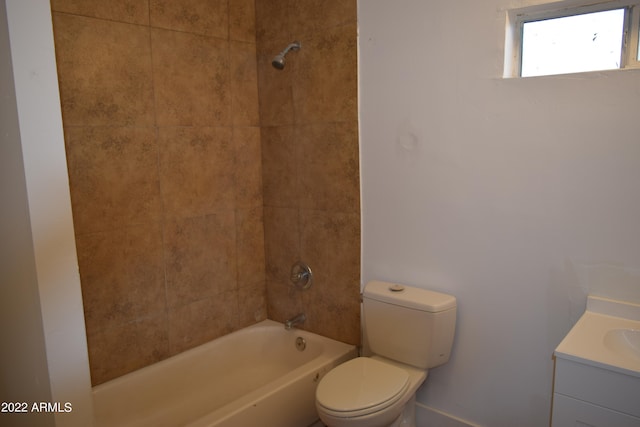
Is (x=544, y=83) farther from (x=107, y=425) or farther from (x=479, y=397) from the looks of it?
(x=107, y=425)

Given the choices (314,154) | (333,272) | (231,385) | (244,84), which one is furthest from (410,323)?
(244,84)

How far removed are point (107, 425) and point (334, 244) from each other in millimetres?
1393

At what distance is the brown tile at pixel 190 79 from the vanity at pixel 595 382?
→ 197 centimetres

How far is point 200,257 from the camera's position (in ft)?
8.25

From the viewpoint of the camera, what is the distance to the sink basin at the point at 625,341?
1.50 m

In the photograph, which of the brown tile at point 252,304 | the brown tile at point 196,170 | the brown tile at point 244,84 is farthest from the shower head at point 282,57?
the brown tile at point 252,304

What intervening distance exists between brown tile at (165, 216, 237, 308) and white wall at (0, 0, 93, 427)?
1026mm

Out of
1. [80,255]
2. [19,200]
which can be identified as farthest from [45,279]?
[80,255]

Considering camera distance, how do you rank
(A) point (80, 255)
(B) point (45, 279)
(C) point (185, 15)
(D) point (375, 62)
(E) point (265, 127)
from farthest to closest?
(E) point (265, 127) → (C) point (185, 15) → (D) point (375, 62) → (A) point (80, 255) → (B) point (45, 279)

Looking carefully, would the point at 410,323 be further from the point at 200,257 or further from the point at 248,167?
the point at 248,167

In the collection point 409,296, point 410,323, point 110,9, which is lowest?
point 410,323

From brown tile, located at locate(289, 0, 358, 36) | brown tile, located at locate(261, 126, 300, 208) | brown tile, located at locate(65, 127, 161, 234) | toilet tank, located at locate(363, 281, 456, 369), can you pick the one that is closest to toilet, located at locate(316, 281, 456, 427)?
toilet tank, located at locate(363, 281, 456, 369)

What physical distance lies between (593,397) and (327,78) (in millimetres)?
1782

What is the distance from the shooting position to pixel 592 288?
67.5 inches
